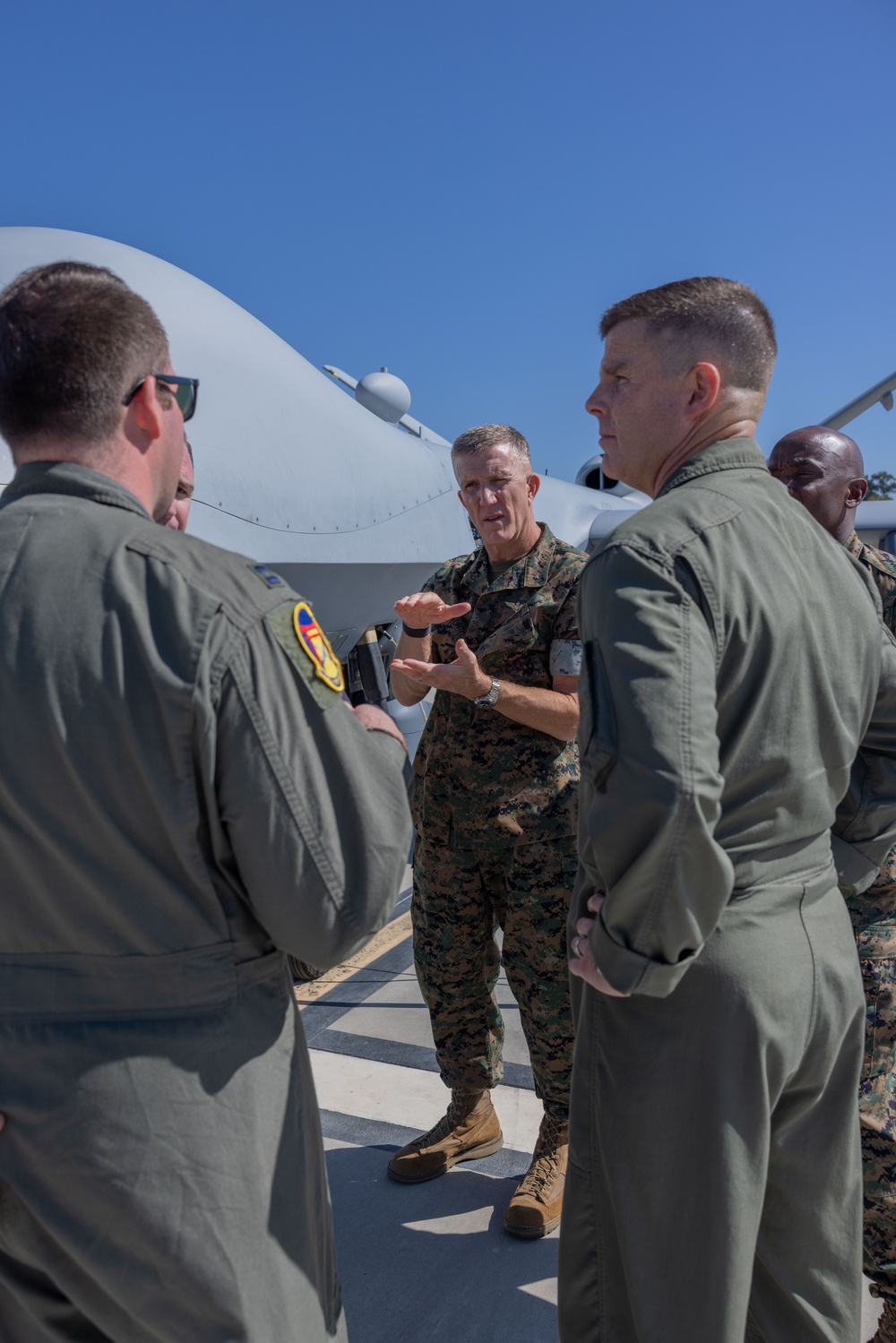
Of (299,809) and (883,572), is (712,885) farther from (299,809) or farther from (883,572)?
(883,572)

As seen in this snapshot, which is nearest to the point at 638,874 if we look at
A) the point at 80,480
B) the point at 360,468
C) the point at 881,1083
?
the point at 80,480

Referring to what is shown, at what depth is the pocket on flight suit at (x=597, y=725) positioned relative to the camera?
1347mm

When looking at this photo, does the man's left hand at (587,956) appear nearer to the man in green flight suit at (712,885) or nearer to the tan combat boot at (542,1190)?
the man in green flight suit at (712,885)

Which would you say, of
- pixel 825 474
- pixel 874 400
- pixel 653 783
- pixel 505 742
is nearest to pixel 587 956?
pixel 653 783

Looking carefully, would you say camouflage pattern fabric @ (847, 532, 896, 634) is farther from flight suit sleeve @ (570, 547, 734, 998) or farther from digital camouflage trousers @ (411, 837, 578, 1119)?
flight suit sleeve @ (570, 547, 734, 998)

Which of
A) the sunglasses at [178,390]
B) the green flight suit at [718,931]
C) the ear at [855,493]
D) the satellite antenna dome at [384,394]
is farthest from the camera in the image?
the satellite antenna dome at [384,394]

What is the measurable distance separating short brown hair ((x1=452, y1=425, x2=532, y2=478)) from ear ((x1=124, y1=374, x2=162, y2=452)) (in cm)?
156

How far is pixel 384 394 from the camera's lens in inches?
293

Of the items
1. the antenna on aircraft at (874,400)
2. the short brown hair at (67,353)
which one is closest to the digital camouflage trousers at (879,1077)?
the short brown hair at (67,353)

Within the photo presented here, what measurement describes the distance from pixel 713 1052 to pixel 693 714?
0.50 metres

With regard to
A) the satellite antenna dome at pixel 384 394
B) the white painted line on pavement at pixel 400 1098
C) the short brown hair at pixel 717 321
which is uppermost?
the satellite antenna dome at pixel 384 394

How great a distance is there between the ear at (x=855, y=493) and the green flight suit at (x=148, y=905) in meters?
1.96

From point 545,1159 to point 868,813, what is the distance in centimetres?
139

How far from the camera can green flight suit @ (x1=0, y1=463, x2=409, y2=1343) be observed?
1076 mm
